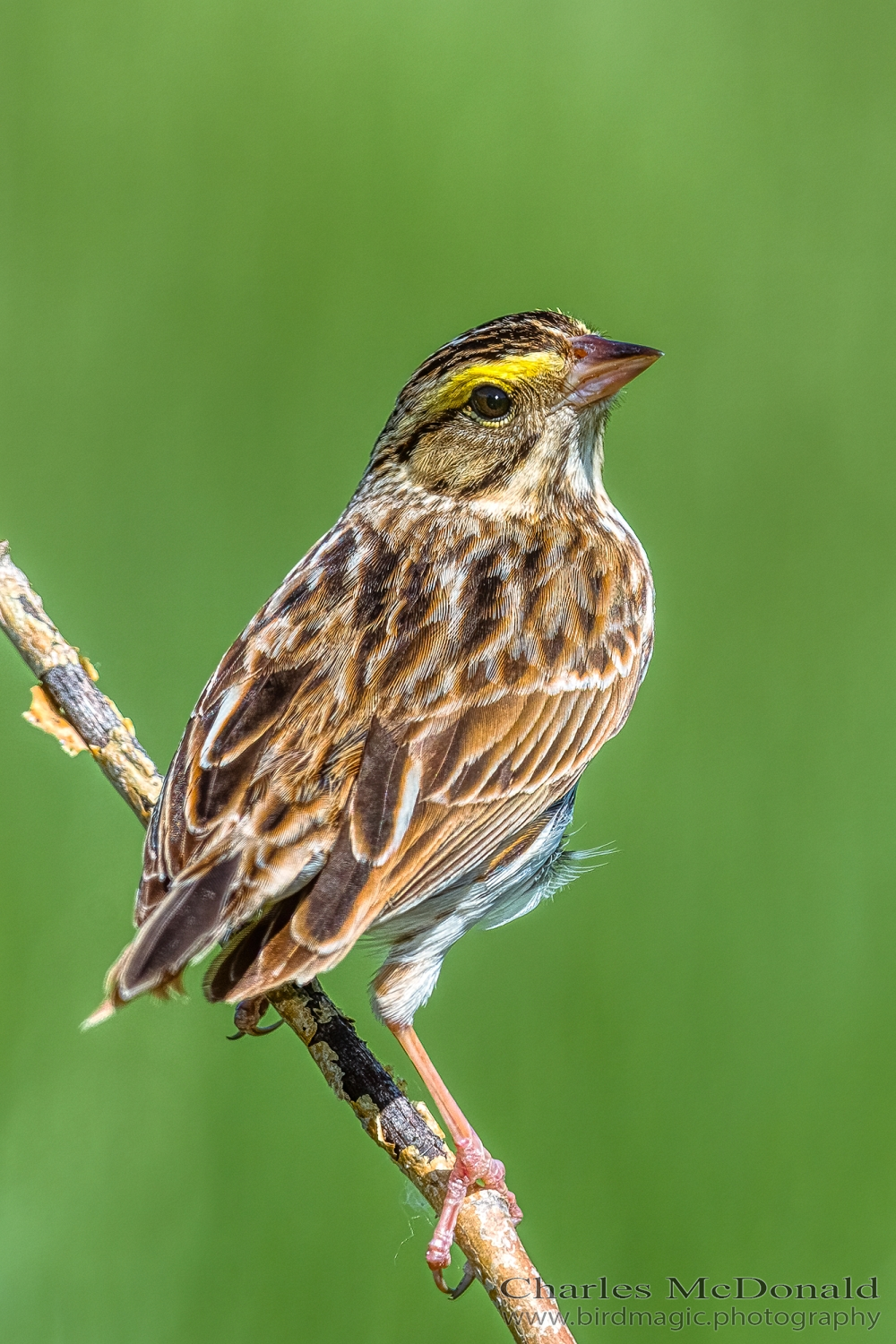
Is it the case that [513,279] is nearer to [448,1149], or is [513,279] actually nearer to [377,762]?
[377,762]

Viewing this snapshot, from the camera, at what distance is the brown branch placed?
2.57 meters

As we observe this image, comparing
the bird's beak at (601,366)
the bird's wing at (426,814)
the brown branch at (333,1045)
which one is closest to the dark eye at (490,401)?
the bird's beak at (601,366)

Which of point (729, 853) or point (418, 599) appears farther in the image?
point (729, 853)

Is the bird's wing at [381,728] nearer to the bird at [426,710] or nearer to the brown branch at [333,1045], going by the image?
the bird at [426,710]

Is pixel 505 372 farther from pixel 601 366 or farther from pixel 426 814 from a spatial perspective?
pixel 426 814

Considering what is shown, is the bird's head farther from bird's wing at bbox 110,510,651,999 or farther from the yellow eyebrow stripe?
bird's wing at bbox 110,510,651,999

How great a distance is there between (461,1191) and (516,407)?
1.59 m

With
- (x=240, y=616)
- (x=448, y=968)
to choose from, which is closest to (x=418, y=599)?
(x=240, y=616)

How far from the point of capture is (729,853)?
3.74 meters

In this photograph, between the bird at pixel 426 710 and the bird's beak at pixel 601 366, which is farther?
the bird's beak at pixel 601 366

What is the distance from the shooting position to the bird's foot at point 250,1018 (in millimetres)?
3492

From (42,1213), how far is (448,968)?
1.04m

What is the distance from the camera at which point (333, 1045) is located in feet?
Result: 9.87

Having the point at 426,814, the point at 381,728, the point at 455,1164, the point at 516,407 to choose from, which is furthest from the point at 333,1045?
the point at 516,407
